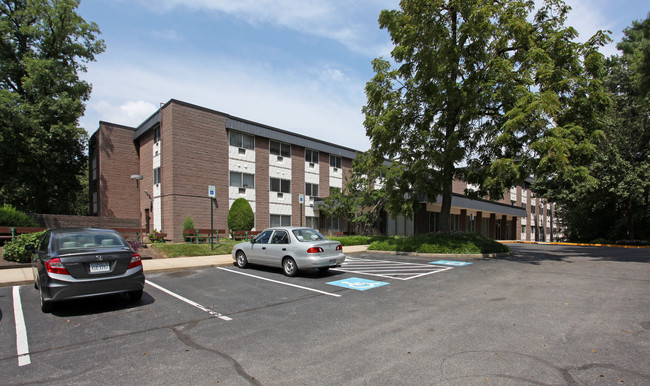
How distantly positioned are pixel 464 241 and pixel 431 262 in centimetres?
399

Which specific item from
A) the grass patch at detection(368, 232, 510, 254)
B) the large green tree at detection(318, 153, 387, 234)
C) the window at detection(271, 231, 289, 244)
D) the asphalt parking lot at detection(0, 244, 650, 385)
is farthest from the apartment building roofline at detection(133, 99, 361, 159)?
the asphalt parking lot at detection(0, 244, 650, 385)

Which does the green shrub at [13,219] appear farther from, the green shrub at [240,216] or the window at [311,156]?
the window at [311,156]

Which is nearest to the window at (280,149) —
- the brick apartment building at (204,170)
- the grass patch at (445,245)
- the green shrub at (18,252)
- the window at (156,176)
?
the brick apartment building at (204,170)

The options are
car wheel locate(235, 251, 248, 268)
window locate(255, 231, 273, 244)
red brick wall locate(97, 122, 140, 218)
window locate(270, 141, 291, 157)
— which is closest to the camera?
window locate(255, 231, 273, 244)

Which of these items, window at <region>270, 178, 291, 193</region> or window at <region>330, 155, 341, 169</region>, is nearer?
window at <region>270, 178, 291, 193</region>

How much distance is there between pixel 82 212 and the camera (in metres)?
52.6

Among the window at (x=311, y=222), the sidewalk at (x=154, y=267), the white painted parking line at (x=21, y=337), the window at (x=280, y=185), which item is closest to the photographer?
the white painted parking line at (x=21, y=337)

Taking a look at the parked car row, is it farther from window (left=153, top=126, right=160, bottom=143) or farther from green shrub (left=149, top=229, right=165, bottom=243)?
window (left=153, top=126, right=160, bottom=143)

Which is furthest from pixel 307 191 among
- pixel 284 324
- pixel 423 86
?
pixel 284 324

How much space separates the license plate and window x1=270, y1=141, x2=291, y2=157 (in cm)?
2211

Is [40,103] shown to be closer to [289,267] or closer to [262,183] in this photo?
[262,183]

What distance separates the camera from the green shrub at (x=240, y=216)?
24.2 m

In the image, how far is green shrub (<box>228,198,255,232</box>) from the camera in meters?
24.2

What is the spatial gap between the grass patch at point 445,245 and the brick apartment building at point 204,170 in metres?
5.52
